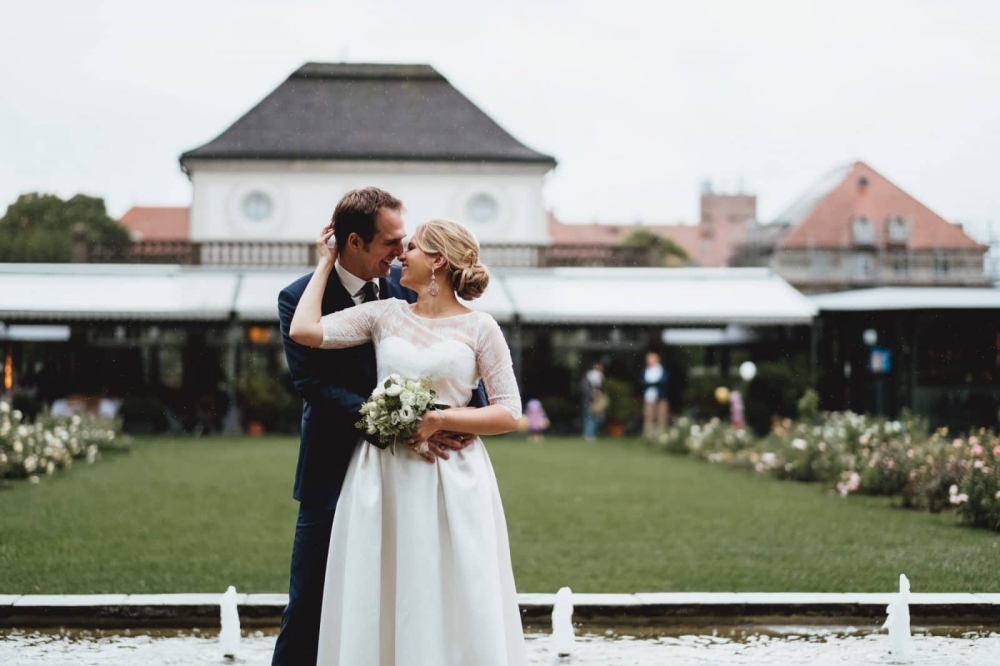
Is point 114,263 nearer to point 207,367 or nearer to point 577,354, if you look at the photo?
point 207,367

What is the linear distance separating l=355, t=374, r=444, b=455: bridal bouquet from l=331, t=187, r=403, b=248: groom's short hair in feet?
1.63

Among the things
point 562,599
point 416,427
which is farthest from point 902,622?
point 416,427

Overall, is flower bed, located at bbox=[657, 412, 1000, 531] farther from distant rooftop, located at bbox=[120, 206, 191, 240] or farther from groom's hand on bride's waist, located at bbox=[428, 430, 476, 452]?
distant rooftop, located at bbox=[120, 206, 191, 240]

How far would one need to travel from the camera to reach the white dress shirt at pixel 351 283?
3.95 m

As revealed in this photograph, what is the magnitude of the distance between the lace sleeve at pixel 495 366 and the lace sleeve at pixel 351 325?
330mm

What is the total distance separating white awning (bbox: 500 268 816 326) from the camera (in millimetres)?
24109

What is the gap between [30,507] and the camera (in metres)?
10.9

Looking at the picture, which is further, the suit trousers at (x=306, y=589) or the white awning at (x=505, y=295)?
the white awning at (x=505, y=295)

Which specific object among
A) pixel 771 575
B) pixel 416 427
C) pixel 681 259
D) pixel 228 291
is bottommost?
pixel 771 575

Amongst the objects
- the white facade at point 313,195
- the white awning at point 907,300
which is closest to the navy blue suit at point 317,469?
the white awning at point 907,300

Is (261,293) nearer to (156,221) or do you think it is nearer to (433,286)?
(156,221)

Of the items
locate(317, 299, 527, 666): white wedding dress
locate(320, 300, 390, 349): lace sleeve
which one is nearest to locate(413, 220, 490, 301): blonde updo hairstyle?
locate(317, 299, 527, 666): white wedding dress

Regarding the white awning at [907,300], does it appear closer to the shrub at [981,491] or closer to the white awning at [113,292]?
the shrub at [981,491]

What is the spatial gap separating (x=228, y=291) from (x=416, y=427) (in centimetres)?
2186
